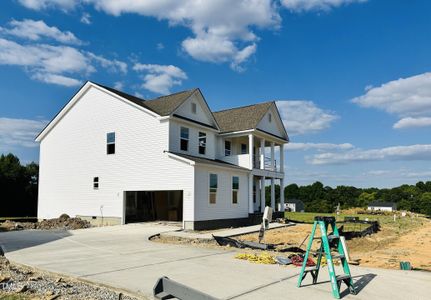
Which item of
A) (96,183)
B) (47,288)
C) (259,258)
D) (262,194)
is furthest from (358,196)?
(47,288)

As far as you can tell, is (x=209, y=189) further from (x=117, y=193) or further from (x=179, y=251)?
(x=179, y=251)

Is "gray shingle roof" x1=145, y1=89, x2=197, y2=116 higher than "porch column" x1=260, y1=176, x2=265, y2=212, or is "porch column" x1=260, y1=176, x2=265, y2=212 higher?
"gray shingle roof" x1=145, y1=89, x2=197, y2=116

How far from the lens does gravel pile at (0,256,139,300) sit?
6.52m

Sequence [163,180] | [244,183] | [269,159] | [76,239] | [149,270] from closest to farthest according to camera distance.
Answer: [149,270], [76,239], [163,180], [244,183], [269,159]

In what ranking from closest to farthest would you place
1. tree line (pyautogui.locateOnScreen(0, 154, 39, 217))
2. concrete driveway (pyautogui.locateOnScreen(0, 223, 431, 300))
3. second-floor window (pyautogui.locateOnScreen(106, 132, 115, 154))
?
concrete driveway (pyautogui.locateOnScreen(0, 223, 431, 300)) < second-floor window (pyautogui.locateOnScreen(106, 132, 115, 154)) < tree line (pyautogui.locateOnScreen(0, 154, 39, 217))

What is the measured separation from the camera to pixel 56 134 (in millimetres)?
27797

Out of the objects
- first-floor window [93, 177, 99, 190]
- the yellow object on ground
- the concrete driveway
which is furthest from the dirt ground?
first-floor window [93, 177, 99, 190]

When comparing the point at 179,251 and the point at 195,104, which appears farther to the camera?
the point at 195,104

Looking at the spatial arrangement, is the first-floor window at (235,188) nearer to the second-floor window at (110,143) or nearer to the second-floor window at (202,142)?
the second-floor window at (202,142)

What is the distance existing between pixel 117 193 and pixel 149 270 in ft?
50.3

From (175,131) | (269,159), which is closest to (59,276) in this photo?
(175,131)

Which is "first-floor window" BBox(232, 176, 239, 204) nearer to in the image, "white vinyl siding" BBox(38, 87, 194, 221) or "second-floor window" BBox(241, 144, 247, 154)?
"white vinyl siding" BBox(38, 87, 194, 221)

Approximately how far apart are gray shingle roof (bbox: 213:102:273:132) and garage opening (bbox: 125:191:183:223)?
19.8 ft

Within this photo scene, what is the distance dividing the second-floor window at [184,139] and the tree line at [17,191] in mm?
22596
